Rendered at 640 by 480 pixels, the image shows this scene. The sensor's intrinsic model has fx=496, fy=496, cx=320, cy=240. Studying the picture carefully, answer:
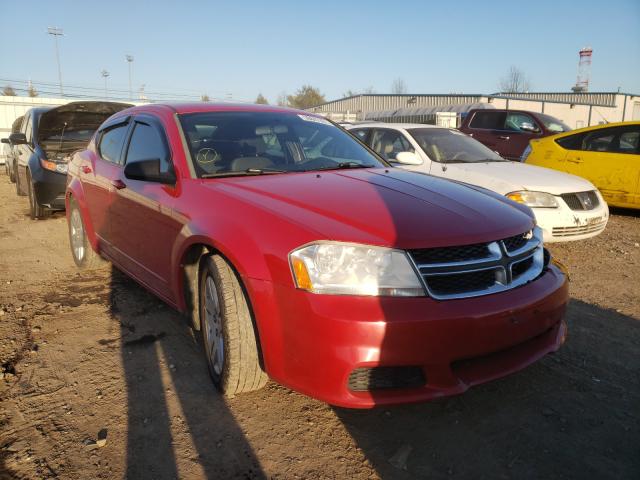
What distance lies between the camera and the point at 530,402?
8.68ft

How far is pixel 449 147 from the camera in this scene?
648 centimetres

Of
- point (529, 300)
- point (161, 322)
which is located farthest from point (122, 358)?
Result: point (529, 300)

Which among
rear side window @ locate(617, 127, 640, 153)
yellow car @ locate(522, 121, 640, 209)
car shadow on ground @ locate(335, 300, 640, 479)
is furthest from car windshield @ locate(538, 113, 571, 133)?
car shadow on ground @ locate(335, 300, 640, 479)

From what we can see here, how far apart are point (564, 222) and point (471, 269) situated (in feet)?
11.9

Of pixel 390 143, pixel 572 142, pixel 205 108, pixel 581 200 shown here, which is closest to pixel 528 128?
pixel 572 142

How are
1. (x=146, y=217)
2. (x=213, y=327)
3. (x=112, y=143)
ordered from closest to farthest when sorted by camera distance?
1. (x=213, y=327)
2. (x=146, y=217)
3. (x=112, y=143)

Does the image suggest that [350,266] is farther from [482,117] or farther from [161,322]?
[482,117]

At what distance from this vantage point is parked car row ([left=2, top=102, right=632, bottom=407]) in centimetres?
208

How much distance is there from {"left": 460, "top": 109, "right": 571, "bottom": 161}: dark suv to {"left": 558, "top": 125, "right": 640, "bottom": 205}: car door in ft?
12.9

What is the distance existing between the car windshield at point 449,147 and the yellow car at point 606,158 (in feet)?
6.25

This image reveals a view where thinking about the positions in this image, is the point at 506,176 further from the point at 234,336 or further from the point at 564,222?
the point at 234,336

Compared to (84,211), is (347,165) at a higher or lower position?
higher

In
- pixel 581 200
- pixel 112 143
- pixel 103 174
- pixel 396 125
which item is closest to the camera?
pixel 103 174

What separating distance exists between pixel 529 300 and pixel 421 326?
0.64 m
